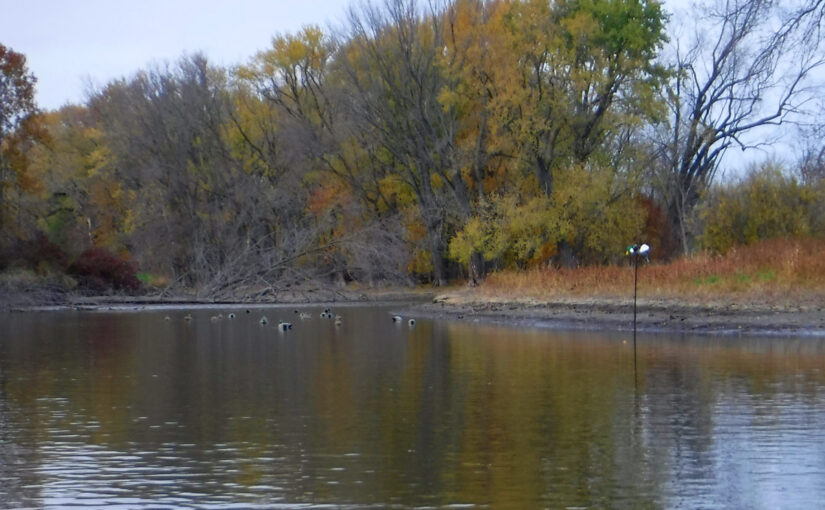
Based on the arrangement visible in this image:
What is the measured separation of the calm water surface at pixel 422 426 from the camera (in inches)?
501

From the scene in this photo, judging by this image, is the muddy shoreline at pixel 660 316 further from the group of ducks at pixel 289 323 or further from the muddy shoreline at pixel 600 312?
the group of ducks at pixel 289 323

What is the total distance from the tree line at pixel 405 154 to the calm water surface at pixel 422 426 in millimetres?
22677

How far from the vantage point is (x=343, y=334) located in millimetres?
37062

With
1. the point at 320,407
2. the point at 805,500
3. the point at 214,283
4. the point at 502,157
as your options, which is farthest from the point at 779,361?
the point at 214,283

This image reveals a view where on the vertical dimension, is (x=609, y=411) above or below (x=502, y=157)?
below

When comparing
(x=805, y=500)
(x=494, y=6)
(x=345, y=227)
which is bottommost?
(x=805, y=500)

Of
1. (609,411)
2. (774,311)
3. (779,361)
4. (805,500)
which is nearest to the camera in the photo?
(805,500)

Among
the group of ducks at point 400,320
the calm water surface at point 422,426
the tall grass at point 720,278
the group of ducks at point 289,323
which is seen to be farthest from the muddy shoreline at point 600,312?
the group of ducks at point 289,323

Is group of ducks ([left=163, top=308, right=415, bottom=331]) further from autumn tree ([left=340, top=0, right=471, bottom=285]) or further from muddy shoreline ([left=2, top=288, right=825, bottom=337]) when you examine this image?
autumn tree ([left=340, top=0, right=471, bottom=285])

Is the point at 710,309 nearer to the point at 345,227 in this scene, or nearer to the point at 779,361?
the point at 779,361

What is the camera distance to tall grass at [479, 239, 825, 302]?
35000mm

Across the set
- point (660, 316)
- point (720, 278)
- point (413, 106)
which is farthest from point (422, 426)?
point (413, 106)

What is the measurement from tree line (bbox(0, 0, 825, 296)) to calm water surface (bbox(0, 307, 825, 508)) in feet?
74.4

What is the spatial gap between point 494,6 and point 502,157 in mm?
8825
